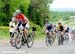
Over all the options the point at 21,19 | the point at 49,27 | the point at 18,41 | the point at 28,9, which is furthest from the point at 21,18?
the point at 28,9

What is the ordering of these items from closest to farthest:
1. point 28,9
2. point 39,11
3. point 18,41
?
point 18,41 → point 28,9 → point 39,11

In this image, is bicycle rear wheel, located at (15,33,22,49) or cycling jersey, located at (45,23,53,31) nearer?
bicycle rear wheel, located at (15,33,22,49)

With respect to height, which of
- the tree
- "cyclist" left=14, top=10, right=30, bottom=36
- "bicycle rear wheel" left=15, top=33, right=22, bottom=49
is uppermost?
"cyclist" left=14, top=10, right=30, bottom=36

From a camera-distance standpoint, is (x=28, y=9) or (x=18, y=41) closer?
(x=18, y=41)

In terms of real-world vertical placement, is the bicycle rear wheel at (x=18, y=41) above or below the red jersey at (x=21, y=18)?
below

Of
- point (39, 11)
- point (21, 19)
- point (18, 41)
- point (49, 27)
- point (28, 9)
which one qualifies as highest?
point (21, 19)

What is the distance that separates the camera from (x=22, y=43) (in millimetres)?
19000

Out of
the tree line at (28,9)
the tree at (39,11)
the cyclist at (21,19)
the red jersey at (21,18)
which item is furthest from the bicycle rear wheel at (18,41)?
the tree at (39,11)

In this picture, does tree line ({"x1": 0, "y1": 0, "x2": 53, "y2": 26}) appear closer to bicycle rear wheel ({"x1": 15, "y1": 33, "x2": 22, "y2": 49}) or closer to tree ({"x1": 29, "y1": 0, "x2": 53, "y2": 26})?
tree ({"x1": 29, "y1": 0, "x2": 53, "y2": 26})

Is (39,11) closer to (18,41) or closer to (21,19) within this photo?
(18,41)

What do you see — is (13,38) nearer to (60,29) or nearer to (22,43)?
(22,43)

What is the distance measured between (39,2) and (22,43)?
206 ft

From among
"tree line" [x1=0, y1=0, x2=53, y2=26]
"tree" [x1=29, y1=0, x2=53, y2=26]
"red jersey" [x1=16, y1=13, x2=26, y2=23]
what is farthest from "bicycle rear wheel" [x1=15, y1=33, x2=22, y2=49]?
"tree" [x1=29, y1=0, x2=53, y2=26]

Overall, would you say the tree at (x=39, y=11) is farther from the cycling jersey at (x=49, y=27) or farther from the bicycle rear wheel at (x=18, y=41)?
the bicycle rear wheel at (x=18, y=41)
